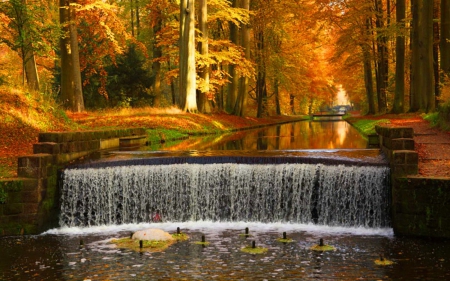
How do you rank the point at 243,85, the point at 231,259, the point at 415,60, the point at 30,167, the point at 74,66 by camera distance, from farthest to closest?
the point at 243,85 < the point at 74,66 < the point at 415,60 < the point at 30,167 < the point at 231,259

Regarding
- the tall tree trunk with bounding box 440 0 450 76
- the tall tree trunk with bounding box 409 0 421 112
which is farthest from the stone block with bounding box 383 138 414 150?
the tall tree trunk with bounding box 409 0 421 112

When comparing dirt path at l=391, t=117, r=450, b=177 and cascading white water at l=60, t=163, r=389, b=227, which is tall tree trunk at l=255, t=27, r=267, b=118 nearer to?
dirt path at l=391, t=117, r=450, b=177

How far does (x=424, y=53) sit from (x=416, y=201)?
757 inches

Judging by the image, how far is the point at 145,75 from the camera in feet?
131

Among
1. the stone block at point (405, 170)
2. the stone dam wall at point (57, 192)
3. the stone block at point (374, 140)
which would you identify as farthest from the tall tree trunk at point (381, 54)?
the stone block at point (405, 170)

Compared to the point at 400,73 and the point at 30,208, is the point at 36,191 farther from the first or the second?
the point at 400,73

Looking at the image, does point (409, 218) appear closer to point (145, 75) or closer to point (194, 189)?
point (194, 189)

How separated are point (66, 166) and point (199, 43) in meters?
21.6

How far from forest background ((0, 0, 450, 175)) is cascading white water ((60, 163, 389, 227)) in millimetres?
5613

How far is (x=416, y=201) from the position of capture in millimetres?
11805

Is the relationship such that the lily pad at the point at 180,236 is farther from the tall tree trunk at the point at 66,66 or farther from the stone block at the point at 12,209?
the tall tree trunk at the point at 66,66

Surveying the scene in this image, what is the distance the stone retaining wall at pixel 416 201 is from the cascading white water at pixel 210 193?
4.88ft

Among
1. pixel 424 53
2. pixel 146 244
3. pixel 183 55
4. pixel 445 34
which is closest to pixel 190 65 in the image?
pixel 183 55

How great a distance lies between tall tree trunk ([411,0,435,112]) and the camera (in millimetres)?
29156
